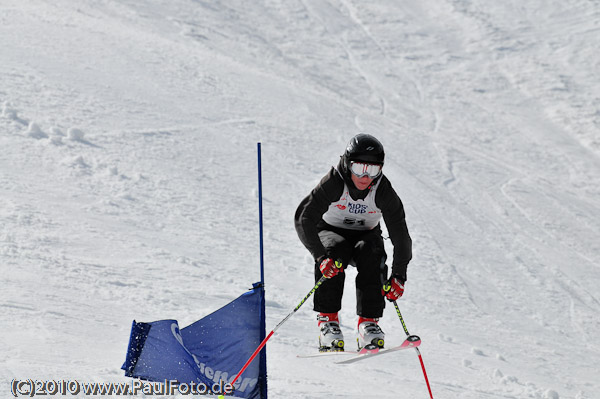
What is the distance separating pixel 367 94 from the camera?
17.7 metres

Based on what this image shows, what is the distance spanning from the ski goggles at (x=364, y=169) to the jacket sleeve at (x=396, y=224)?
0.72 feet

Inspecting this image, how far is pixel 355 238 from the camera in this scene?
5090mm

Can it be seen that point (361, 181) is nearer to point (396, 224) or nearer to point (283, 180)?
point (396, 224)

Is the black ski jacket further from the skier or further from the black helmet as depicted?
the black helmet

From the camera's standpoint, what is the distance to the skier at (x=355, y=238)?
4816 millimetres

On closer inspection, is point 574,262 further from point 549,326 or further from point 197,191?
point 197,191

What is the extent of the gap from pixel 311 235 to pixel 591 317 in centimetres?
633

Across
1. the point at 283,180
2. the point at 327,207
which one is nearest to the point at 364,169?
the point at 327,207

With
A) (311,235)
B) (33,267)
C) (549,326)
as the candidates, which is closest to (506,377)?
(549,326)

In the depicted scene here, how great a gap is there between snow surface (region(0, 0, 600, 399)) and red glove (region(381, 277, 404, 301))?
94 centimetres

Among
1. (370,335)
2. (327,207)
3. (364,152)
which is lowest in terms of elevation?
(370,335)

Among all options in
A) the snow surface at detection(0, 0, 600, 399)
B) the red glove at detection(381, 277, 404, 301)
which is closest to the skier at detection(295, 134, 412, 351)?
the red glove at detection(381, 277, 404, 301)

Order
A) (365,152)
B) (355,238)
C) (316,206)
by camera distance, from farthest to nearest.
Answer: (355,238), (316,206), (365,152)

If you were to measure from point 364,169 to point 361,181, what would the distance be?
93 mm
